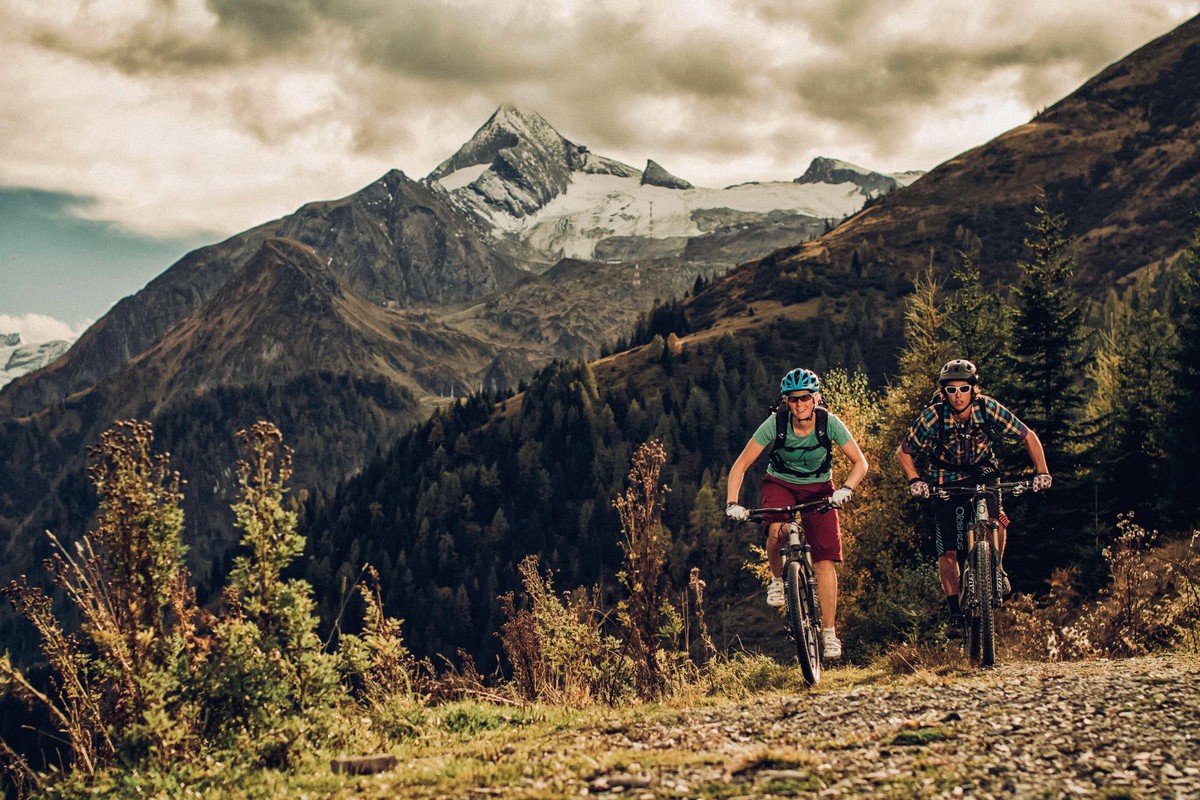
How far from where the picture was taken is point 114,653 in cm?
749

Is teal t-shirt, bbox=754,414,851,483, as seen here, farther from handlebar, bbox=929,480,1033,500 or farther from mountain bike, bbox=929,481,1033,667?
mountain bike, bbox=929,481,1033,667

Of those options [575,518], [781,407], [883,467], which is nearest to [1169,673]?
[781,407]

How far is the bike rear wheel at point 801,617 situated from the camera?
10906 millimetres

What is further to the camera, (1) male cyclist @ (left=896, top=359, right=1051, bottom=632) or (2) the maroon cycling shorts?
(1) male cyclist @ (left=896, top=359, right=1051, bottom=632)

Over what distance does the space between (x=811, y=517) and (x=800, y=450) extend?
0.88 meters

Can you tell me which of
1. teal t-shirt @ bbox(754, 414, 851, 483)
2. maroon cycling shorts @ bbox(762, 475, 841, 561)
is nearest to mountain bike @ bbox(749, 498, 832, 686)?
maroon cycling shorts @ bbox(762, 475, 841, 561)

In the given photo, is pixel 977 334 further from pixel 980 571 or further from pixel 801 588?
pixel 801 588

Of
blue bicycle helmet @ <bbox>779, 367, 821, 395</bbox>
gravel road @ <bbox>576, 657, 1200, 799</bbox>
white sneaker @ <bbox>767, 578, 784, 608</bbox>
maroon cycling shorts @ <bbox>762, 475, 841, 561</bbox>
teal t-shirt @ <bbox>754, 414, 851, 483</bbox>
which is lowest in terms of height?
gravel road @ <bbox>576, 657, 1200, 799</bbox>

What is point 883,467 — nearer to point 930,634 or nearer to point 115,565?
point 930,634

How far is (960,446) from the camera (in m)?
12.0

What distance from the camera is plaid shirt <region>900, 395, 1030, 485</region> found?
39.1 ft

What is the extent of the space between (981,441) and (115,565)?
982 cm

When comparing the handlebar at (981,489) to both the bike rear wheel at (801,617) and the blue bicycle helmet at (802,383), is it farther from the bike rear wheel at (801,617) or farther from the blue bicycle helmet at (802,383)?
the blue bicycle helmet at (802,383)

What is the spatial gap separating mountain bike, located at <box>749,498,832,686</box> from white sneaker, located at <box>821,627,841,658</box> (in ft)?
0.39
